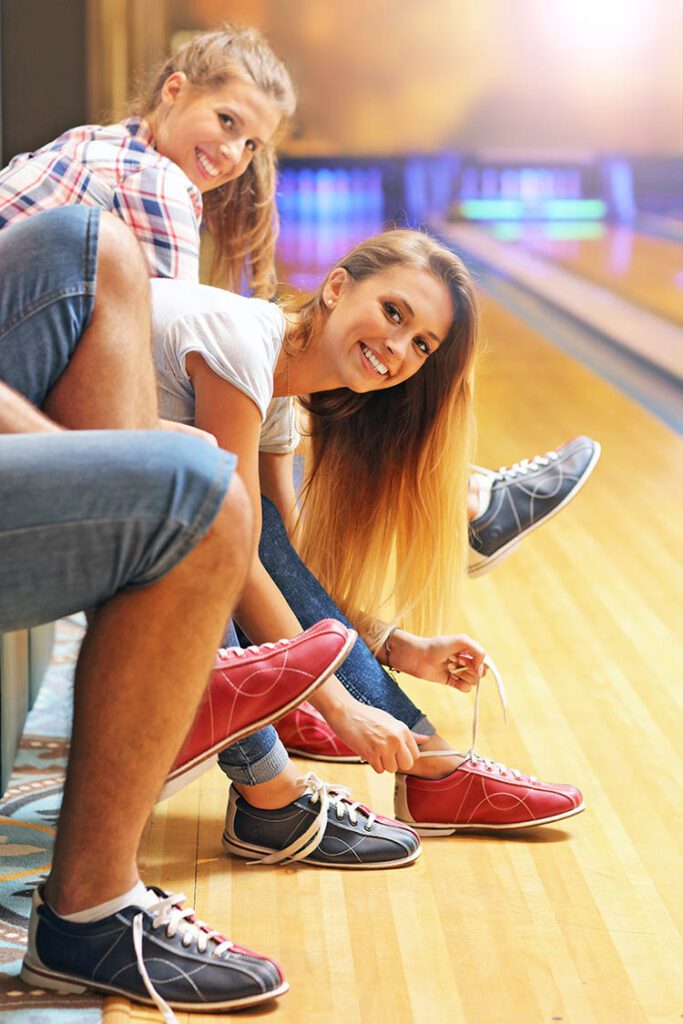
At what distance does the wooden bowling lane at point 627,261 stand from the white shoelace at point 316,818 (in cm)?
414

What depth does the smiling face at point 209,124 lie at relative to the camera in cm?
164

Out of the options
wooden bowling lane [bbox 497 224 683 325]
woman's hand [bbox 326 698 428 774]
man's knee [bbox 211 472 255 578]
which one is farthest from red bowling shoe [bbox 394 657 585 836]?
wooden bowling lane [bbox 497 224 683 325]

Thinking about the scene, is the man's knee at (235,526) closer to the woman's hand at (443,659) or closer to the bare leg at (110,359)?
the bare leg at (110,359)

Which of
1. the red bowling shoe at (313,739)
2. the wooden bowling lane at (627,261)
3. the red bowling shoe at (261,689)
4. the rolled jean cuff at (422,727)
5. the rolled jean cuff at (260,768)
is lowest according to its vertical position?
the wooden bowling lane at (627,261)

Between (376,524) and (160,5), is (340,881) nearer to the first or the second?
(376,524)

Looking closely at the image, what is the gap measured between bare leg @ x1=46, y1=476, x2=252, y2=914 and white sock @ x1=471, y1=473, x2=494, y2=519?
757mm

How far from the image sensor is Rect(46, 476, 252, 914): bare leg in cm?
76

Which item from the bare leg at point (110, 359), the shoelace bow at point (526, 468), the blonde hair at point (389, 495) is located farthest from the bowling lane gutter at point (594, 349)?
the bare leg at point (110, 359)

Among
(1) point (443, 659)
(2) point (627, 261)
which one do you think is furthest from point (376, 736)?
(2) point (627, 261)

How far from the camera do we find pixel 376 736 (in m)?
1.09

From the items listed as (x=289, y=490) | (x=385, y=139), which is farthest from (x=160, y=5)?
(x=289, y=490)

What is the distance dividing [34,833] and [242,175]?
0.95 meters

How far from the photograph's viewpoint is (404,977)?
0.94 metres

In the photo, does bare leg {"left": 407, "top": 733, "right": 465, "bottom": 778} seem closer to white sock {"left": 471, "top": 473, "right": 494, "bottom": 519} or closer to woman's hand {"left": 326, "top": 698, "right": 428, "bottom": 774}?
woman's hand {"left": 326, "top": 698, "right": 428, "bottom": 774}
